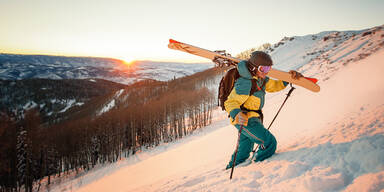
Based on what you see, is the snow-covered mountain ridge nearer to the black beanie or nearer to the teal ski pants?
the teal ski pants

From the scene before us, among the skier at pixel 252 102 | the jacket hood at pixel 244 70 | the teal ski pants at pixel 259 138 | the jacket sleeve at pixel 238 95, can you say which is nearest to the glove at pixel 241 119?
the skier at pixel 252 102

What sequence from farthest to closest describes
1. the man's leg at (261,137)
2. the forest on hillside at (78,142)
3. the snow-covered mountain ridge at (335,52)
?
A: the forest on hillside at (78,142) < the snow-covered mountain ridge at (335,52) < the man's leg at (261,137)

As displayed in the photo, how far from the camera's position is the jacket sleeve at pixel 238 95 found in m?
3.12

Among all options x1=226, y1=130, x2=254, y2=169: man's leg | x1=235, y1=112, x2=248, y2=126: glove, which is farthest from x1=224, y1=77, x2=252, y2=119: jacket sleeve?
x1=226, y1=130, x2=254, y2=169: man's leg

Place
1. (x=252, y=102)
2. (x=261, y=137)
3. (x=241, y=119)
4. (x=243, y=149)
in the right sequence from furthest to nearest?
1. (x=243, y=149)
2. (x=252, y=102)
3. (x=261, y=137)
4. (x=241, y=119)

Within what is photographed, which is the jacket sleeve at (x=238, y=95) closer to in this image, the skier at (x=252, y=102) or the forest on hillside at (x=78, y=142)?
the skier at (x=252, y=102)

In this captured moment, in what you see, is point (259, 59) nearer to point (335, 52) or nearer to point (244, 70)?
point (244, 70)

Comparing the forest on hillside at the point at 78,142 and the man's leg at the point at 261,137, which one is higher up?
the man's leg at the point at 261,137

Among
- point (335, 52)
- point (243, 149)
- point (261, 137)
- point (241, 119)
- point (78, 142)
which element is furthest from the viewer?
point (78, 142)

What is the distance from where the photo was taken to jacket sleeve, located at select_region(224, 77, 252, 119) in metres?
3.12

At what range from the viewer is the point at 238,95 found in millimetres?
3141

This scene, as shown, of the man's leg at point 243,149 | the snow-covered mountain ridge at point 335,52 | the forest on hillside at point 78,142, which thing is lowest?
the forest on hillside at point 78,142

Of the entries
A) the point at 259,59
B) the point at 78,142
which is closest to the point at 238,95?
the point at 259,59

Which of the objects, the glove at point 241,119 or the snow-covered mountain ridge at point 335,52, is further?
the snow-covered mountain ridge at point 335,52
